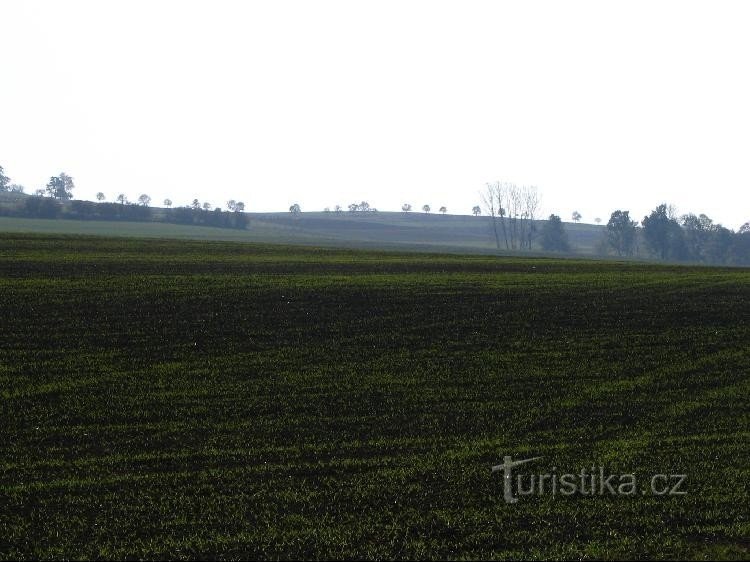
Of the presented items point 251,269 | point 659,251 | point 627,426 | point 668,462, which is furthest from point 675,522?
point 659,251

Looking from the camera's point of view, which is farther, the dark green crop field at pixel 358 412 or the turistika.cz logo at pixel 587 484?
the turistika.cz logo at pixel 587 484

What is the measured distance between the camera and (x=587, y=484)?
54.2 feet

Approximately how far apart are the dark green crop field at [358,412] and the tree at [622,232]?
12815cm

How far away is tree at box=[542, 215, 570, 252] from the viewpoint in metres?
162

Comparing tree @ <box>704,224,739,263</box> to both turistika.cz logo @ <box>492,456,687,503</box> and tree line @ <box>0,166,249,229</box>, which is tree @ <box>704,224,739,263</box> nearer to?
tree line @ <box>0,166,249,229</box>

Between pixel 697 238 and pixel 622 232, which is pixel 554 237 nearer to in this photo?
pixel 622 232

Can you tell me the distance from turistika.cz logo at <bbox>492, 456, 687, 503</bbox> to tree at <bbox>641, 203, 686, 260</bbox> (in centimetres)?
14741

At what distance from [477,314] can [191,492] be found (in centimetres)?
1820

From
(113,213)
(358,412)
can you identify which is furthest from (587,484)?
(113,213)

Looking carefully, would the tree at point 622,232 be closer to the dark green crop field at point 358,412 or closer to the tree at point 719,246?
the tree at point 719,246

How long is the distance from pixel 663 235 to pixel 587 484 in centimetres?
14905

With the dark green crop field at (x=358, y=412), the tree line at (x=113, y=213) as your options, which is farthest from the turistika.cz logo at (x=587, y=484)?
the tree line at (x=113, y=213)

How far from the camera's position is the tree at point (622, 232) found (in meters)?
163

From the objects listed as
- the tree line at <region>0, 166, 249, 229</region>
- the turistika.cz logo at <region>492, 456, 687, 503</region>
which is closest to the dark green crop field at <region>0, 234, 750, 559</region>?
the turistika.cz logo at <region>492, 456, 687, 503</region>
